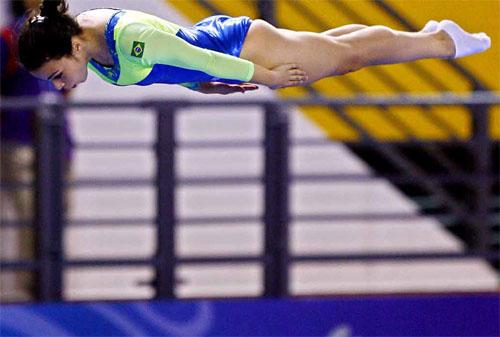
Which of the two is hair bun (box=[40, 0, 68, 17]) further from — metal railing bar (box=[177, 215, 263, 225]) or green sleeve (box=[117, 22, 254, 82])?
metal railing bar (box=[177, 215, 263, 225])

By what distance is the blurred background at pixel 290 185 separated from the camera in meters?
6.81

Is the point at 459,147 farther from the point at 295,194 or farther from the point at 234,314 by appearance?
the point at 234,314

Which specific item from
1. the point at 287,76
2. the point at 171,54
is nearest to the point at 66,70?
the point at 171,54

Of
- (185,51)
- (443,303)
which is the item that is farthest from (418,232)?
(185,51)

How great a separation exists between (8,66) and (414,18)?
2.09 metres

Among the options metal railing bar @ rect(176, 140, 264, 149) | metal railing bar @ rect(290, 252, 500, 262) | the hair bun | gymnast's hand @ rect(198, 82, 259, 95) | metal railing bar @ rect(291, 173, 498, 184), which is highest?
the hair bun

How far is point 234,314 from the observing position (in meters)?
6.64

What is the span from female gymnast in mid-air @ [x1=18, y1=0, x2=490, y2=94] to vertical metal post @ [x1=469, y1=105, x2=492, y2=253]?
5.96 feet

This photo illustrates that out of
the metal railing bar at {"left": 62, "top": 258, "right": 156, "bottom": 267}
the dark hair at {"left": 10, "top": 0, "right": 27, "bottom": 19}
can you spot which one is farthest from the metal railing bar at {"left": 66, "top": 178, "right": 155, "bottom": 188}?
the dark hair at {"left": 10, "top": 0, "right": 27, "bottom": 19}

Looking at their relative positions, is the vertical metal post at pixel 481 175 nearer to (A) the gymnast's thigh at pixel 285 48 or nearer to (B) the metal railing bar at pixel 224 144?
(B) the metal railing bar at pixel 224 144

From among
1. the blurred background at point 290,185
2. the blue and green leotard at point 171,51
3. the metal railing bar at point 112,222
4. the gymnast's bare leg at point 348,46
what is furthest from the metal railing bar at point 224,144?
the blue and green leotard at point 171,51

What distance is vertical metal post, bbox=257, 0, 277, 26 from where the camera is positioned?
6480mm

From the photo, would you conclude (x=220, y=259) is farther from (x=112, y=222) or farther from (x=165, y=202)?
(x=112, y=222)

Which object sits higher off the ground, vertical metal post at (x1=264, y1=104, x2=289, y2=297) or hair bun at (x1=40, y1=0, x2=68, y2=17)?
hair bun at (x1=40, y1=0, x2=68, y2=17)
